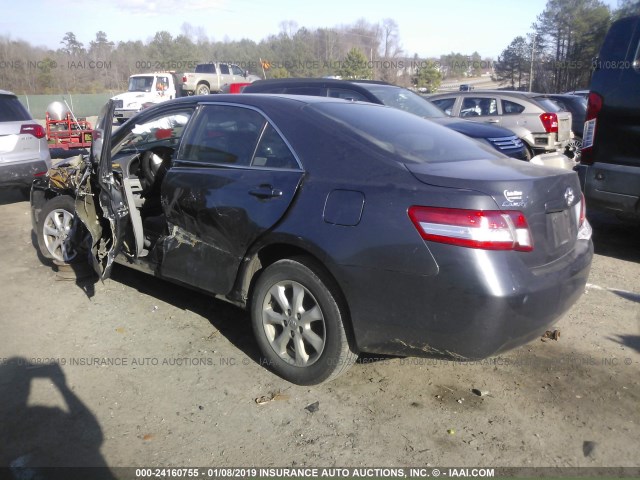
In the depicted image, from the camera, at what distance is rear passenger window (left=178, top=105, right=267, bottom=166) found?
3.70 metres

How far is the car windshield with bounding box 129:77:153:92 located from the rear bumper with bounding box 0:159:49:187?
18.2 metres

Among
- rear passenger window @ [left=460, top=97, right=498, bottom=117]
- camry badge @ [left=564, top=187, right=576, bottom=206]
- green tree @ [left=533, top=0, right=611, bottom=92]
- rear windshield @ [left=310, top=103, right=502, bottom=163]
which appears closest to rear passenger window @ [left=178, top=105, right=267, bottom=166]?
rear windshield @ [left=310, top=103, right=502, bottom=163]

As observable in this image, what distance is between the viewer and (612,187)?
210 inches

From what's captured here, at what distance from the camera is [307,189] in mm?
3203

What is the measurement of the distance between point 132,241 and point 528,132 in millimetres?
8743

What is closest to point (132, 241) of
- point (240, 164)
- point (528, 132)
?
point (240, 164)

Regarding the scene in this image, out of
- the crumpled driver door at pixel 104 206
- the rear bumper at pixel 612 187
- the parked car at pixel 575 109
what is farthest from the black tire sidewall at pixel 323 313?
the parked car at pixel 575 109

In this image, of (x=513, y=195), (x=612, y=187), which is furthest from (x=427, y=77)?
(x=513, y=195)

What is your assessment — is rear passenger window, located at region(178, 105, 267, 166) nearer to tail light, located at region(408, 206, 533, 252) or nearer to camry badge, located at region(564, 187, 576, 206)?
tail light, located at region(408, 206, 533, 252)

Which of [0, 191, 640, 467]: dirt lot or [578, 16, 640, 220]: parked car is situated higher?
[578, 16, 640, 220]: parked car

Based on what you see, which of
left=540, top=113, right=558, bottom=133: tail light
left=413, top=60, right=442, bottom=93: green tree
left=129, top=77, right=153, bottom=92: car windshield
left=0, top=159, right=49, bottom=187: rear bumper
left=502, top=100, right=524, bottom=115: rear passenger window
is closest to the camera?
left=0, top=159, right=49, bottom=187: rear bumper

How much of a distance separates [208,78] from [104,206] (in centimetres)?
2537

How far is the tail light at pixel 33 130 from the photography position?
7.82 metres

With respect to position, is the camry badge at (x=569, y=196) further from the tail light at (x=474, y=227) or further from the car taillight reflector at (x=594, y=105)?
the car taillight reflector at (x=594, y=105)
